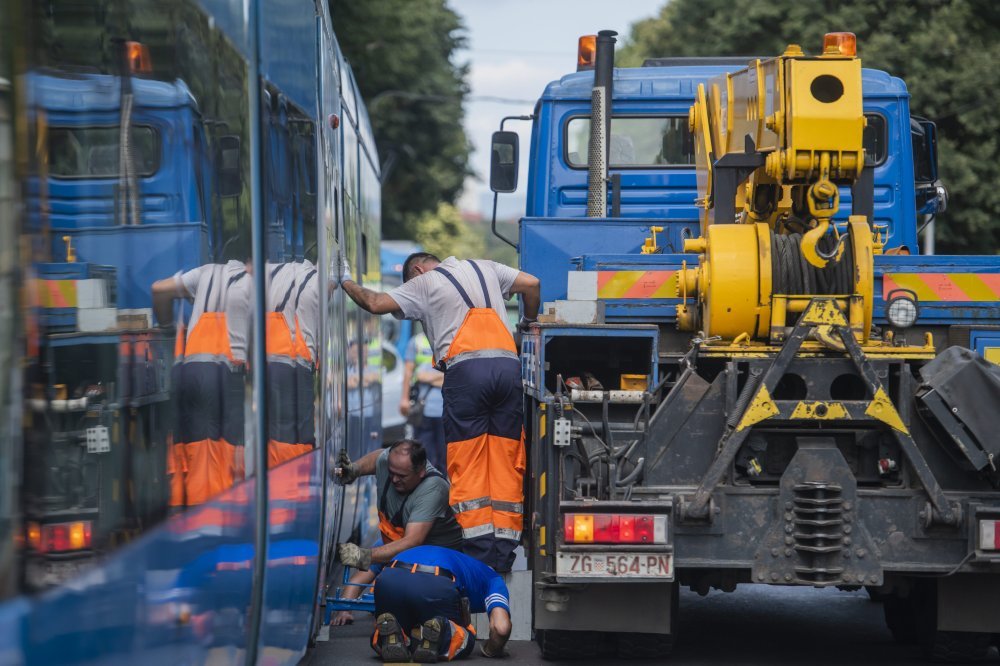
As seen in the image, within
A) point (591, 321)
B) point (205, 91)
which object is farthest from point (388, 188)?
point (205, 91)

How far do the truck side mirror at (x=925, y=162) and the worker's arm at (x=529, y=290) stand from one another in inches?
→ 111

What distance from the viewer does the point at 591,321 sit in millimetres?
6727

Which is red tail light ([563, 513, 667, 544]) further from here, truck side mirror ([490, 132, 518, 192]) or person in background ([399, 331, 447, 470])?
person in background ([399, 331, 447, 470])

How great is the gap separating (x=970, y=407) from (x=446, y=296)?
271 centimetres

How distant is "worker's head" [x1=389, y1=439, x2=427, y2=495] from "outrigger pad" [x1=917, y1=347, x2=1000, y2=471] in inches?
102

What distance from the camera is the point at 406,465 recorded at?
297 inches

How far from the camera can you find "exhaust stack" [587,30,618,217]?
364 inches

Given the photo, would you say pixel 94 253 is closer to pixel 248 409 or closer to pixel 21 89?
pixel 21 89

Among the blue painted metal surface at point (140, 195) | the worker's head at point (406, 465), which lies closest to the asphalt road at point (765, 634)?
the worker's head at point (406, 465)

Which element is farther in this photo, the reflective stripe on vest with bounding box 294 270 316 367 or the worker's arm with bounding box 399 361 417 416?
the worker's arm with bounding box 399 361 417 416

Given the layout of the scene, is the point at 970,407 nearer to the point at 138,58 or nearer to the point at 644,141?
the point at 138,58

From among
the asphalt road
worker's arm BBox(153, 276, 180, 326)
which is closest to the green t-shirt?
the asphalt road

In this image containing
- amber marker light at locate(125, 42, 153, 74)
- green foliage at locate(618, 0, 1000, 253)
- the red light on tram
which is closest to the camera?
the red light on tram

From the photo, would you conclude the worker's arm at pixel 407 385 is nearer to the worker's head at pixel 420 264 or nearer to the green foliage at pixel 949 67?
the worker's head at pixel 420 264
